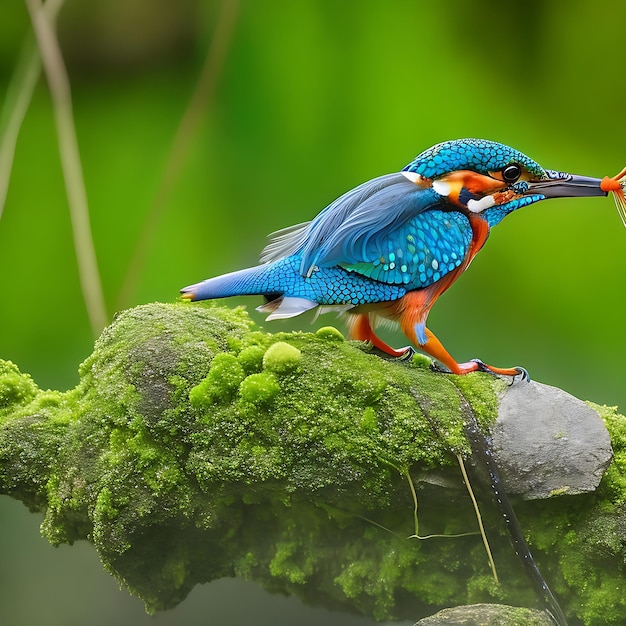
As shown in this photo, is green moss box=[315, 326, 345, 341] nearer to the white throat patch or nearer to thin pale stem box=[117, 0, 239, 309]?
the white throat patch

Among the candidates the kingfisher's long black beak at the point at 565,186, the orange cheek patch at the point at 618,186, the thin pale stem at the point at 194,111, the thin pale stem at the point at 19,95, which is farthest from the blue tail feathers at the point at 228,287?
the thin pale stem at the point at 19,95

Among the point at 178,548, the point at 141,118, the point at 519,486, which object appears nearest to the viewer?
the point at 519,486

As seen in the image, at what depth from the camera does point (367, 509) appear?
1585 millimetres

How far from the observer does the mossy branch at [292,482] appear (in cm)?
156

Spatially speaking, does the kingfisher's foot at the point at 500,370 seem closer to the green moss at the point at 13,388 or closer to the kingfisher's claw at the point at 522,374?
the kingfisher's claw at the point at 522,374

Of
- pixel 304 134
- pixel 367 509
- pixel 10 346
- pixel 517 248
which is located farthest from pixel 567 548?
pixel 10 346

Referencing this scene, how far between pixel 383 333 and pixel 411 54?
90 centimetres

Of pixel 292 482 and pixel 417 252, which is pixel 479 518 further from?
pixel 417 252

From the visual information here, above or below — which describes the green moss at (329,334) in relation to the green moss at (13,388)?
below

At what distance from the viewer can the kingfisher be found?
1.66m

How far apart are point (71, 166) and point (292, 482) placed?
1.41 meters

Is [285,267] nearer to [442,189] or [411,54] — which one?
[442,189]

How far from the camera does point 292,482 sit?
1.55 metres

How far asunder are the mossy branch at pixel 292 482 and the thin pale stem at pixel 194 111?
90cm
